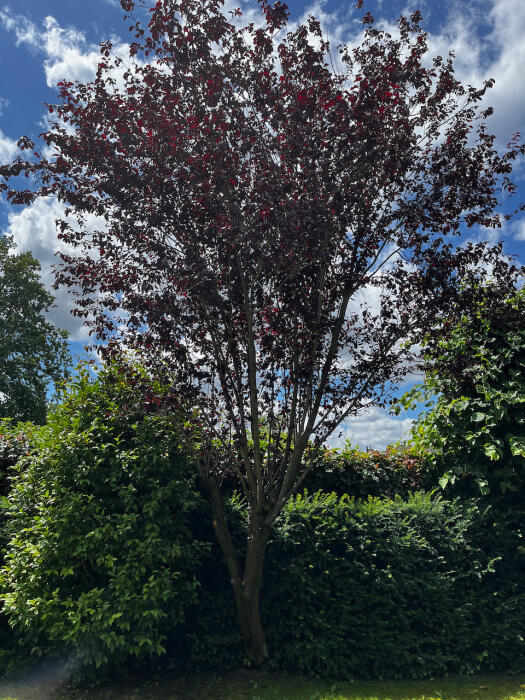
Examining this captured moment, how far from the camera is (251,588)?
6.09 metres

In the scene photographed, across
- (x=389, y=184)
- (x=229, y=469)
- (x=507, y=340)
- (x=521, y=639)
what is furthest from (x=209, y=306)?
(x=521, y=639)

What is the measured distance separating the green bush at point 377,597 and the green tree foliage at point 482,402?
2.29 feet

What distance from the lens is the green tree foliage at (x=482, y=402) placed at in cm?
689

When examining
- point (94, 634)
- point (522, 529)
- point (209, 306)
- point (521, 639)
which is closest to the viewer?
point (94, 634)

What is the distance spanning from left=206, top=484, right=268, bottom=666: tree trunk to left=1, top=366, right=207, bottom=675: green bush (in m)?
0.47

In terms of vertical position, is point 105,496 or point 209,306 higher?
point 209,306

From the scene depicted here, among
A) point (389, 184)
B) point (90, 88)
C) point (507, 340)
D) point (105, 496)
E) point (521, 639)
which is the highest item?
point (90, 88)

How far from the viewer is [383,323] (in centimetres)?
629

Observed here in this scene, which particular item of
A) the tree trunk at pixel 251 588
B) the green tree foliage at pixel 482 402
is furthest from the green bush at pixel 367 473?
the tree trunk at pixel 251 588

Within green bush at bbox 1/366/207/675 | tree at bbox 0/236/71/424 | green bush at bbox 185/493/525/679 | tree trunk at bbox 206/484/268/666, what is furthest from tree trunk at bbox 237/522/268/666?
tree at bbox 0/236/71/424

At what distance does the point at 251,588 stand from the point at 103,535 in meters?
1.84

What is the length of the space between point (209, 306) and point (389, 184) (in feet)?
8.38

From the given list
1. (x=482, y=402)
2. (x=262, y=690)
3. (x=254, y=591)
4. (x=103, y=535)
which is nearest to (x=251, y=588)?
(x=254, y=591)

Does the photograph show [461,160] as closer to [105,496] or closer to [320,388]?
[320,388]
